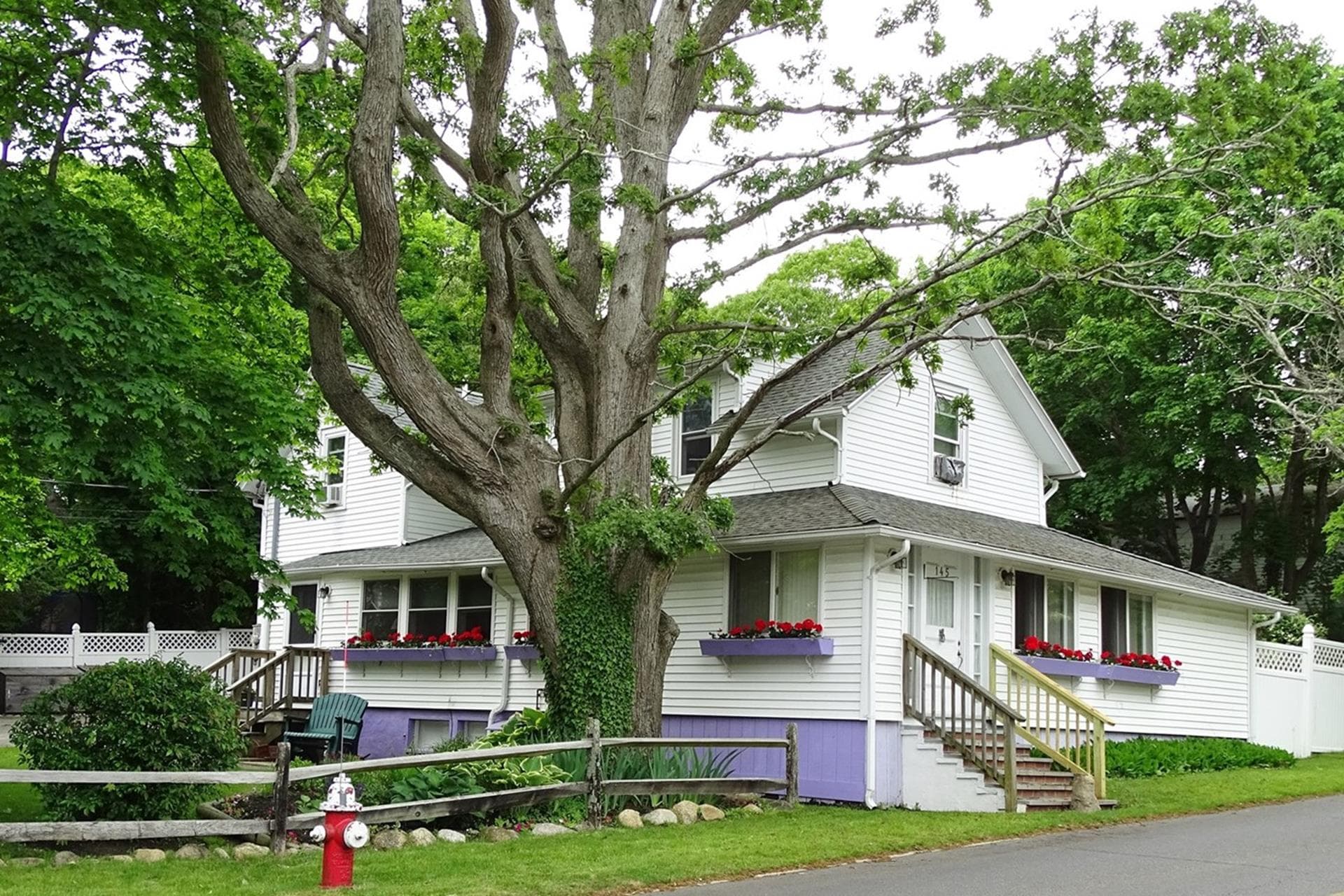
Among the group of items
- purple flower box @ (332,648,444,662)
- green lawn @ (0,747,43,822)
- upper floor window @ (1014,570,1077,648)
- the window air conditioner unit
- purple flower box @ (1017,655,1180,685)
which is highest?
the window air conditioner unit

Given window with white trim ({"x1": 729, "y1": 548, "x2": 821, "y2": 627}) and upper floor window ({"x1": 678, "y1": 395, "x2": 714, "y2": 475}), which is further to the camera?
upper floor window ({"x1": 678, "y1": 395, "x2": 714, "y2": 475})

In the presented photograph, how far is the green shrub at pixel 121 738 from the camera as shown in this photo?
37.7 ft

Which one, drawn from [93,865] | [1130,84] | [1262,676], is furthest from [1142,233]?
[93,865]

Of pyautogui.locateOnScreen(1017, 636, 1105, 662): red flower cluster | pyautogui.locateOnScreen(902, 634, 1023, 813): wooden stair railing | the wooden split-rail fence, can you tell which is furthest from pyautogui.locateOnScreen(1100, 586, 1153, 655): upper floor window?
the wooden split-rail fence

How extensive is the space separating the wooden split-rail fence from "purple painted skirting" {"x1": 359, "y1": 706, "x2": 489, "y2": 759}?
294 inches

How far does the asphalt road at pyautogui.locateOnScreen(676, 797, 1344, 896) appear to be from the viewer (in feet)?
32.0

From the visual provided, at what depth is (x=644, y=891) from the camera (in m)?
9.66

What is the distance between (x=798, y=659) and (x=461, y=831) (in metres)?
5.89

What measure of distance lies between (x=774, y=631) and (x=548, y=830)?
5323 mm

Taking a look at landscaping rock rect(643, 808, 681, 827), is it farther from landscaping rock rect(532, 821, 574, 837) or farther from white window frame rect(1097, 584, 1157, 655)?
white window frame rect(1097, 584, 1157, 655)

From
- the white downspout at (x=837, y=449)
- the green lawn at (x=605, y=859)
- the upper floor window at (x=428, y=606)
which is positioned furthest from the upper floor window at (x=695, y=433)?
the green lawn at (x=605, y=859)

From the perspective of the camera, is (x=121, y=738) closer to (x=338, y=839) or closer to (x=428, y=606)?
(x=338, y=839)

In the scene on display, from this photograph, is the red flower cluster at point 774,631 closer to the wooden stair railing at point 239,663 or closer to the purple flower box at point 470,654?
the purple flower box at point 470,654

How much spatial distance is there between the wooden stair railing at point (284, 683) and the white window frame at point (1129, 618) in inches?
514
